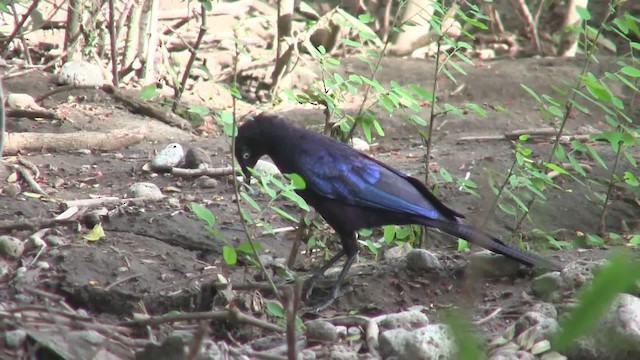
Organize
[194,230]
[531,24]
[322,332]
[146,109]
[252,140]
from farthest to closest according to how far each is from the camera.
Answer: [531,24] → [146,109] → [194,230] → [252,140] → [322,332]

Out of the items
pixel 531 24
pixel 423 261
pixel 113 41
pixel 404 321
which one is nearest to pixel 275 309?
pixel 404 321

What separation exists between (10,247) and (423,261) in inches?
76.9

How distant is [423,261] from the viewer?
13.9 feet

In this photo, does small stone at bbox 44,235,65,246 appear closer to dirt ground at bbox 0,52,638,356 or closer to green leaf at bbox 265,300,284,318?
dirt ground at bbox 0,52,638,356

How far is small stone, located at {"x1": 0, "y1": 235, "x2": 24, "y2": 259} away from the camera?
4.13 meters

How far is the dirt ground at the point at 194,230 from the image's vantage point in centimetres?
395

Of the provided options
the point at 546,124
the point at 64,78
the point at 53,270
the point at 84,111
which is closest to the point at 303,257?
the point at 53,270

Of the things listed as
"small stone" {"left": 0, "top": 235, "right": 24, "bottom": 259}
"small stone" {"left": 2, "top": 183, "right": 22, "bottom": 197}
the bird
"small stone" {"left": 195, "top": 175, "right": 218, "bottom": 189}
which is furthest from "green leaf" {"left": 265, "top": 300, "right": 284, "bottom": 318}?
"small stone" {"left": 195, "top": 175, "right": 218, "bottom": 189}

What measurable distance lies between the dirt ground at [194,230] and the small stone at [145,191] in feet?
0.48

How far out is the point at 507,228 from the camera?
595cm

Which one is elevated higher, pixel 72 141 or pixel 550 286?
pixel 550 286

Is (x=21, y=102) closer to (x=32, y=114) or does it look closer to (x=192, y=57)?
(x=32, y=114)

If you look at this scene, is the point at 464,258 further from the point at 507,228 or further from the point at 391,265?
the point at 507,228

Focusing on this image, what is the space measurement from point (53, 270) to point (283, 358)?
1427mm
